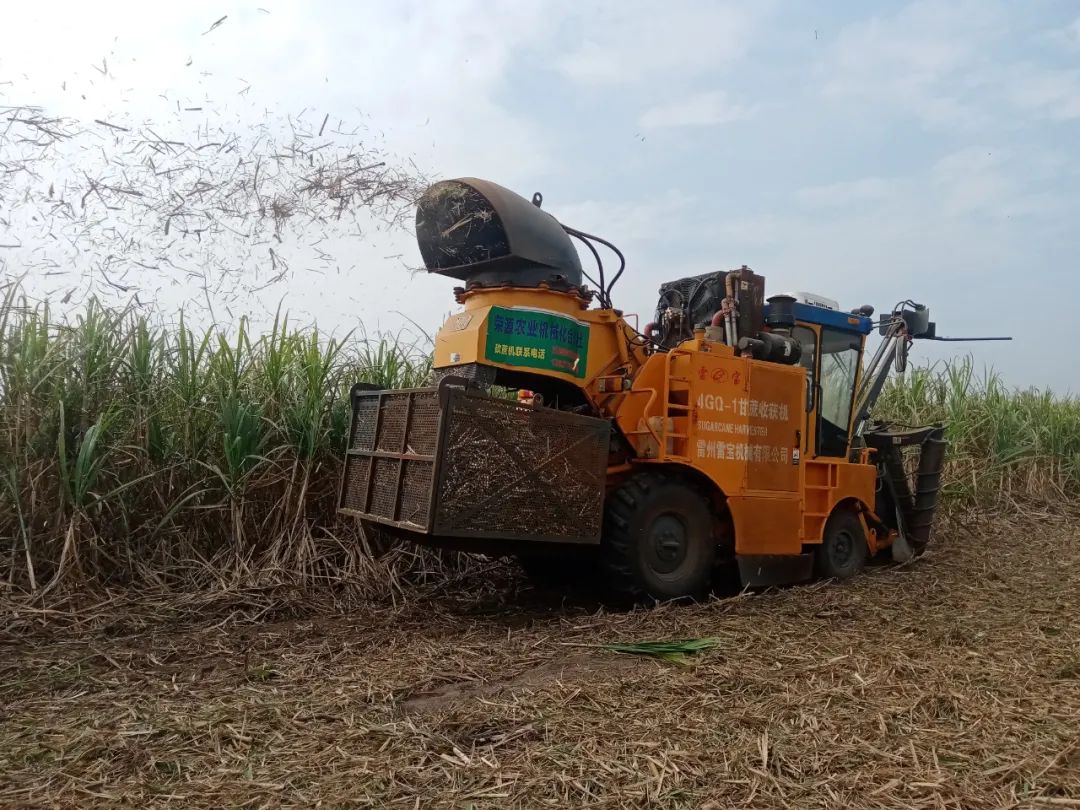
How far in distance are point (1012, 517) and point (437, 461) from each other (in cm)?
699

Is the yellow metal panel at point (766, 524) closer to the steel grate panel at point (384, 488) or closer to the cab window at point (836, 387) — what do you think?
the cab window at point (836, 387)

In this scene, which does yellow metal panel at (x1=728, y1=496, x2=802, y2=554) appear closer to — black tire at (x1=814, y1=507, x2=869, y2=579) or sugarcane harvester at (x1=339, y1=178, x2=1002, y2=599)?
sugarcane harvester at (x1=339, y1=178, x2=1002, y2=599)

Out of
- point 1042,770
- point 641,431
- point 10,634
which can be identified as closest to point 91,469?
point 10,634

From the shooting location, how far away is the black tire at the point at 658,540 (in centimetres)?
461

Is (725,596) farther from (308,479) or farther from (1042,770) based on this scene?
(1042,770)

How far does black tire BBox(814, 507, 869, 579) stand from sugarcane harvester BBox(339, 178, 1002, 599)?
0.01 m

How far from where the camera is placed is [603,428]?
14.7ft

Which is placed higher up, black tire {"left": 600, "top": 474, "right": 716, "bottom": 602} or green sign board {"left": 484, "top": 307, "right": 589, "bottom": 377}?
green sign board {"left": 484, "top": 307, "right": 589, "bottom": 377}

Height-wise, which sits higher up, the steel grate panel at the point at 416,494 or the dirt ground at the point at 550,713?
the steel grate panel at the point at 416,494

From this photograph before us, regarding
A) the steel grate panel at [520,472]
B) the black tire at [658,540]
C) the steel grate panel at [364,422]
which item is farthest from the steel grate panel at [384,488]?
the black tire at [658,540]

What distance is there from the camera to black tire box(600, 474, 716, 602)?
15.1 feet

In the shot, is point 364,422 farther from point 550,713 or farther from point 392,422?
point 550,713

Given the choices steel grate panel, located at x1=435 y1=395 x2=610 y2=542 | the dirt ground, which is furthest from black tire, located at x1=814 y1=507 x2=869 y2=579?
steel grate panel, located at x1=435 y1=395 x2=610 y2=542

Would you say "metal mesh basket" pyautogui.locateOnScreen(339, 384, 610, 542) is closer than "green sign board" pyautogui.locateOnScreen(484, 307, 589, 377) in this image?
Yes
